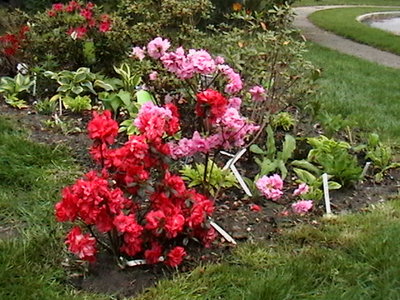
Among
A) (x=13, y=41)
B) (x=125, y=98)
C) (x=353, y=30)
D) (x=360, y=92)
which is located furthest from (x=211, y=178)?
(x=353, y=30)

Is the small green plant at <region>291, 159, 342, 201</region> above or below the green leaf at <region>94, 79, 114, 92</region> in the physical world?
below

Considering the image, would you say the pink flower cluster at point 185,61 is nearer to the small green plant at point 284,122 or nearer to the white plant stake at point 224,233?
the white plant stake at point 224,233

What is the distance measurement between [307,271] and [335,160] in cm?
151

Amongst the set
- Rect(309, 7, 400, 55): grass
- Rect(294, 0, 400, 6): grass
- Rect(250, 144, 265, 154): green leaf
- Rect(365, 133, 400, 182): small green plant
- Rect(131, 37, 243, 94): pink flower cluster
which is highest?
Rect(131, 37, 243, 94): pink flower cluster

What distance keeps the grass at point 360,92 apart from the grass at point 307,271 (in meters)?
1.90

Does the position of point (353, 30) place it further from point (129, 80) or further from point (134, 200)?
point (134, 200)

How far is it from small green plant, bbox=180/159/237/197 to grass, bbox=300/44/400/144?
4.51 ft

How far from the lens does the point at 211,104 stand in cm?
341

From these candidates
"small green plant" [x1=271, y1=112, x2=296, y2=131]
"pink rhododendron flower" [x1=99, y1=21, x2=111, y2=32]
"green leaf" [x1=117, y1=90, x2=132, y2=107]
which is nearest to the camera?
"small green plant" [x1=271, y1=112, x2=296, y2=131]

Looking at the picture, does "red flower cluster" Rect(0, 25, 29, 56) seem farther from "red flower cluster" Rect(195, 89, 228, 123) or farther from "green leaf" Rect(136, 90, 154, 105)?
"red flower cluster" Rect(195, 89, 228, 123)

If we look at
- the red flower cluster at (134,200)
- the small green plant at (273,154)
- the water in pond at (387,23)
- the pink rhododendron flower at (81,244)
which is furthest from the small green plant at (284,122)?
the water in pond at (387,23)

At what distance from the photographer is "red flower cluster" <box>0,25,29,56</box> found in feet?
21.9

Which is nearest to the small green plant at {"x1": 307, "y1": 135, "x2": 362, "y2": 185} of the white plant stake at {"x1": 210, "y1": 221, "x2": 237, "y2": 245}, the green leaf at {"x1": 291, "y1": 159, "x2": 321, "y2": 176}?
the green leaf at {"x1": 291, "y1": 159, "x2": 321, "y2": 176}

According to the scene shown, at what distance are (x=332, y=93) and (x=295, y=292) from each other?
486cm
